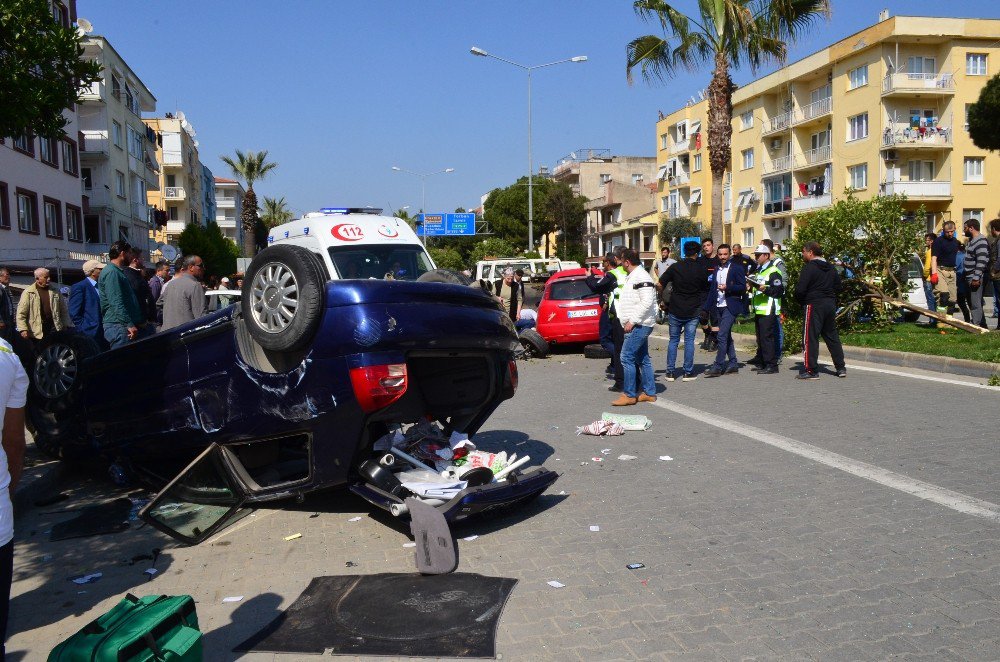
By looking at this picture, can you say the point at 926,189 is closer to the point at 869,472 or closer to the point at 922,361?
the point at 922,361

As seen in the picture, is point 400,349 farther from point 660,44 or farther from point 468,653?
point 660,44

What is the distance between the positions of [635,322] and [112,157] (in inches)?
1817

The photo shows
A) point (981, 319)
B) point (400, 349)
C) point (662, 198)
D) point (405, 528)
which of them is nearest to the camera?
point (400, 349)

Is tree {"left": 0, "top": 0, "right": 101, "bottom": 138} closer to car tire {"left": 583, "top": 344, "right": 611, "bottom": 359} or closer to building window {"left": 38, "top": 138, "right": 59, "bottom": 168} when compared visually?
car tire {"left": 583, "top": 344, "right": 611, "bottom": 359}

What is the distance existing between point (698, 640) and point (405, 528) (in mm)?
2336

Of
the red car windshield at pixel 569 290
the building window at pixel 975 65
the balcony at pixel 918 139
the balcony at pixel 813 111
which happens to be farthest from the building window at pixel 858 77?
the red car windshield at pixel 569 290

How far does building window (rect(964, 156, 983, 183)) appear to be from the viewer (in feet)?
148

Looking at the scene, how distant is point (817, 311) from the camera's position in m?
11.0

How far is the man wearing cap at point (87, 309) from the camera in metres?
9.63

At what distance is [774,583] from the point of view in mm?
4172

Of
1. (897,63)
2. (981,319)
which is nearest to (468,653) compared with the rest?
(981,319)

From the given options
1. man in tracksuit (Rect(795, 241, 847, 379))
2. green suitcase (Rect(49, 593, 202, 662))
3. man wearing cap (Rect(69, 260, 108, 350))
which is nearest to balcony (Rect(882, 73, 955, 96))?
man in tracksuit (Rect(795, 241, 847, 379))

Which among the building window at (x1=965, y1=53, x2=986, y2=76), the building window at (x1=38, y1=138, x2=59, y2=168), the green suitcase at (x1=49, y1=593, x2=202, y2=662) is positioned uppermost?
the building window at (x1=965, y1=53, x2=986, y2=76)

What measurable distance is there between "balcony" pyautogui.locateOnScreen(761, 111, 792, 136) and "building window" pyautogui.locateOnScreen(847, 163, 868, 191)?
20.5ft
